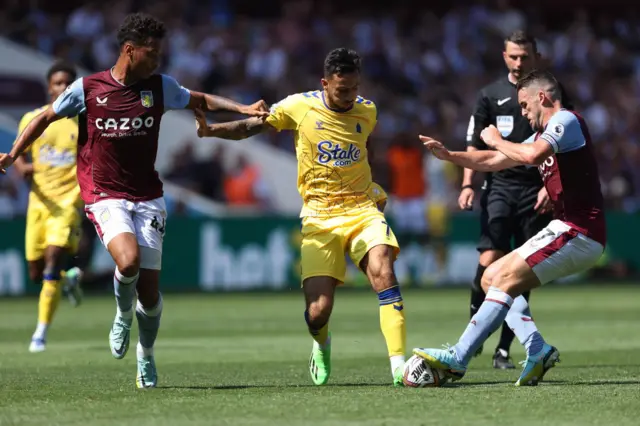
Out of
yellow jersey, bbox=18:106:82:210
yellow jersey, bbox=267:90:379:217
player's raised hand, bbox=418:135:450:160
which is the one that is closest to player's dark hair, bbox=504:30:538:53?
yellow jersey, bbox=267:90:379:217

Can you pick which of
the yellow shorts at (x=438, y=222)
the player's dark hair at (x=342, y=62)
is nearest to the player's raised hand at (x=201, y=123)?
the player's dark hair at (x=342, y=62)

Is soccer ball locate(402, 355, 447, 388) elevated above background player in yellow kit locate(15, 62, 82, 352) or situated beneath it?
situated beneath

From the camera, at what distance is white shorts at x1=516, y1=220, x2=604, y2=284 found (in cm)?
841

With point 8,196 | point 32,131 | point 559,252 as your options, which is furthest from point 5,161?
point 8,196

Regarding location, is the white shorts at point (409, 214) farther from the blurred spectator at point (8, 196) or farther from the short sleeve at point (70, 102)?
the short sleeve at point (70, 102)

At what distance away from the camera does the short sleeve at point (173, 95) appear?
9133 millimetres

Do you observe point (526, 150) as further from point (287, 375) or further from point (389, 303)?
point (287, 375)

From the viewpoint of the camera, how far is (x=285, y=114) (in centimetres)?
941

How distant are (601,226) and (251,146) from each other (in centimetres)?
1691

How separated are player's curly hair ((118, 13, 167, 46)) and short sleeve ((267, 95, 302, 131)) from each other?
1.05m

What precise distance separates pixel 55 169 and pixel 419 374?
6430 mm

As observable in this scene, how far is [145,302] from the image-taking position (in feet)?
29.8

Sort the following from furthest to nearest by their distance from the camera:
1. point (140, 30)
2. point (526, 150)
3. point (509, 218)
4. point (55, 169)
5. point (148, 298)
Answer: point (55, 169) → point (509, 218) → point (148, 298) → point (140, 30) → point (526, 150)

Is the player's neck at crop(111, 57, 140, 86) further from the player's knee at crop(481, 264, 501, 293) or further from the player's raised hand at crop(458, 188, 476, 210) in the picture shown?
the player's raised hand at crop(458, 188, 476, 210)
